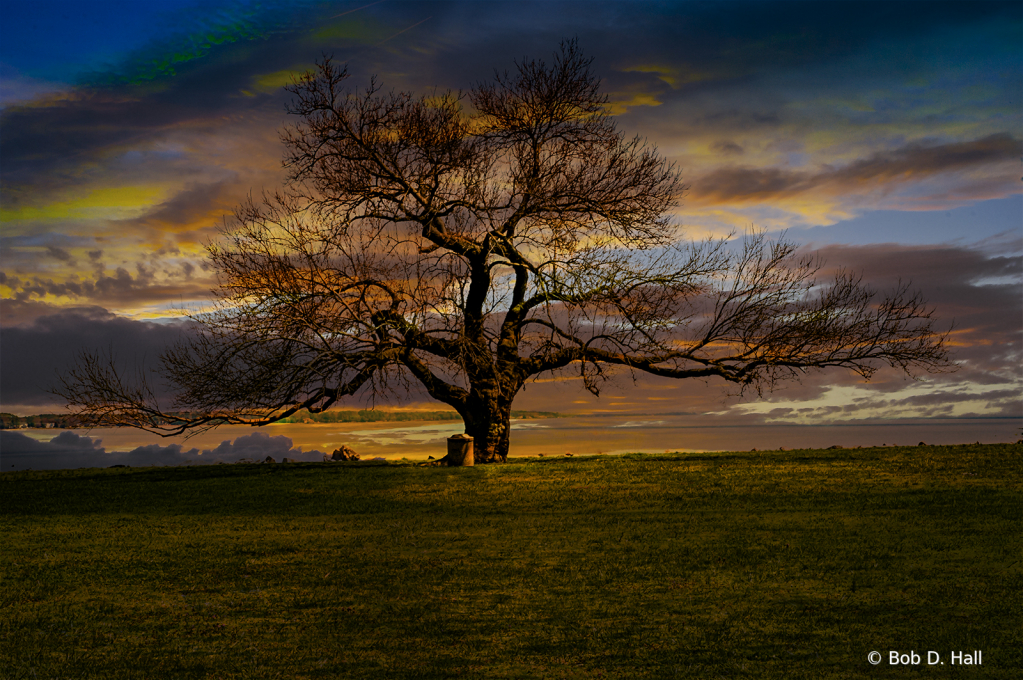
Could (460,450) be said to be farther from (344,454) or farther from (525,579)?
(525,579)

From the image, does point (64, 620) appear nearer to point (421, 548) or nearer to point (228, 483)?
point (421, 548)

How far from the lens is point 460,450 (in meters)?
21.1

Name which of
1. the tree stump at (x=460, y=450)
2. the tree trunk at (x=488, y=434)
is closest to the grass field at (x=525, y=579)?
the tree stump at (x=460, y=450)

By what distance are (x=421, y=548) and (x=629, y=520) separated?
141 inches

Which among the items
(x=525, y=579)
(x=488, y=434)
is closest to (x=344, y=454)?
(x=488, y=434)

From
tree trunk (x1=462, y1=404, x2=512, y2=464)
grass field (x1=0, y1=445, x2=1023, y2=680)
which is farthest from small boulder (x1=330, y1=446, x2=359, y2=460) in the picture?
grass field (x1=0, y1=445, x2=1023, y2=680)

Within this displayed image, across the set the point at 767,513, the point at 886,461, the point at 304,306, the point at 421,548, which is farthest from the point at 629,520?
the point at 304,306

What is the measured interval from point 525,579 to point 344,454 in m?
16.9

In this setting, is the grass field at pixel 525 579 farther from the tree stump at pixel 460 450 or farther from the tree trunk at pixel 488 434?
the tree trunk at pixel 488 434

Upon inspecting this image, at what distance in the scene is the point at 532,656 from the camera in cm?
675

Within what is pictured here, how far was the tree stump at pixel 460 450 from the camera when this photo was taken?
2108 centimetres

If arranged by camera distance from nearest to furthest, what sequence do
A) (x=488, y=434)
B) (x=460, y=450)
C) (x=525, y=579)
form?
(x=525, y=579) → (x=460, y=450) → (x=488, y=434)

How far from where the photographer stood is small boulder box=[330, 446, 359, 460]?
2519 cm

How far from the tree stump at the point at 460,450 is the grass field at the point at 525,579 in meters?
3.80
